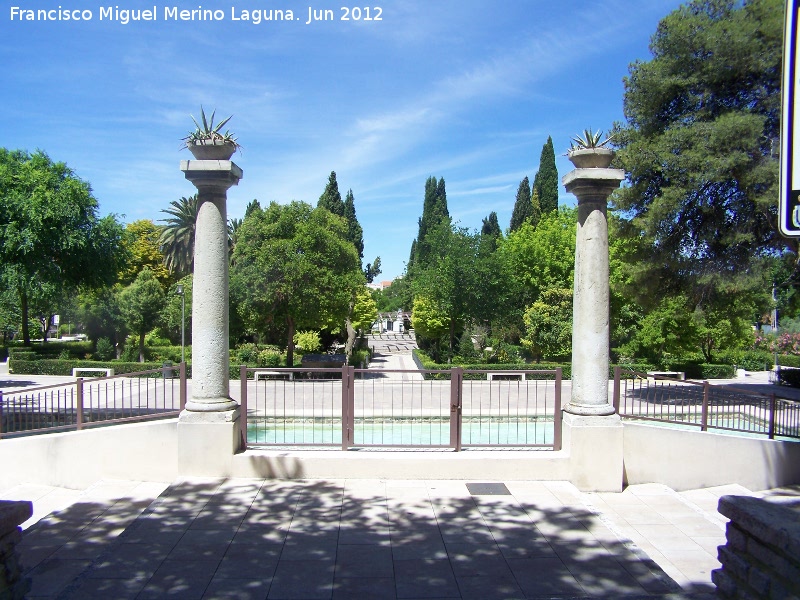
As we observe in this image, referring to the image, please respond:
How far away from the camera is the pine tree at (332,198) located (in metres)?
44.9

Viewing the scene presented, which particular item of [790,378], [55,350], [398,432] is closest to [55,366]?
[55,350]

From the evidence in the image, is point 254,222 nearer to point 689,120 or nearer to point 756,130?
point 689,120

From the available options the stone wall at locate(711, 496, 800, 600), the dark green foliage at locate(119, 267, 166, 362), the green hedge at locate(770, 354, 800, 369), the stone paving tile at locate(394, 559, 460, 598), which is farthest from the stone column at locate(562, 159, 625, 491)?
the green hedge at locate(770, 354, 800, 369)

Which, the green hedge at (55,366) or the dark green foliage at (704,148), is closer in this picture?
the dark green foliage at (704,148)

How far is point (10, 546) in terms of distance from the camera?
11.6 feet

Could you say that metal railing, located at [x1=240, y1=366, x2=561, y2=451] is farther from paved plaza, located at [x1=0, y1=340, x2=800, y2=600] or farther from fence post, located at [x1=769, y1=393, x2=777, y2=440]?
fence post, located at [x1=769, y1=393, x2=777, y2=440]

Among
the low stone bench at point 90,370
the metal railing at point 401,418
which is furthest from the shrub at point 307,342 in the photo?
the low stone bench at point 90,370

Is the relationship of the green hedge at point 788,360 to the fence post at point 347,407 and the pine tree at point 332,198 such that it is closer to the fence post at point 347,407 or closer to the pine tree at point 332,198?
the pine tree at point 332,198

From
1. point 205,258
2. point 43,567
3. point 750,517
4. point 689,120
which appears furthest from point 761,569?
point 689,120

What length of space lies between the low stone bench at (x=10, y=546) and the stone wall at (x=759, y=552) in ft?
14.2

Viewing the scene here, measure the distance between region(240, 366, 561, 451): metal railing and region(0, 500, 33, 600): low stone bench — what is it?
13.8 ft

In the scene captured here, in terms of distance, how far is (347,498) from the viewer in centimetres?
685

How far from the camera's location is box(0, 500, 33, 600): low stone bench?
11.2 ft

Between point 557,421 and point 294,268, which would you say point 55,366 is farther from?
point 557,421
